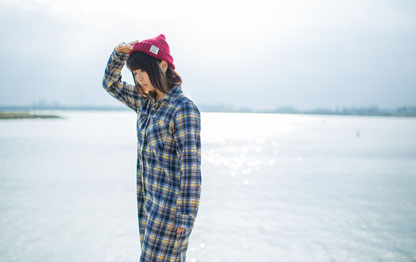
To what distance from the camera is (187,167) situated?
4.41ft

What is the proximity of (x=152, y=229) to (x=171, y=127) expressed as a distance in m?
0.42

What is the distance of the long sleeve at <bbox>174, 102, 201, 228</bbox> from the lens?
1341 mm

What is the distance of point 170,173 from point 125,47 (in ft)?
2.11

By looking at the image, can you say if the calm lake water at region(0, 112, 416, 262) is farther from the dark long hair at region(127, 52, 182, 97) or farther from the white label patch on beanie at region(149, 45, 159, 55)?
the white label patch on beanie at region(149, 45, 159, 55)

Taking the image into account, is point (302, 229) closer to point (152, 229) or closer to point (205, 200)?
point (205, 200)

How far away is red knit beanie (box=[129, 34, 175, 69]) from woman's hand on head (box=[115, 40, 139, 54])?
0.41 feet

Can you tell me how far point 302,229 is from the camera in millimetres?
4184

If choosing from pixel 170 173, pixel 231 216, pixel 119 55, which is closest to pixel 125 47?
pixel 119 55

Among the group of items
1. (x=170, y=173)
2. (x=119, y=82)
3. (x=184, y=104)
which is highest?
(x=119, y=82)

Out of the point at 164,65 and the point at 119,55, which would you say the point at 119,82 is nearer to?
the point at 119,55

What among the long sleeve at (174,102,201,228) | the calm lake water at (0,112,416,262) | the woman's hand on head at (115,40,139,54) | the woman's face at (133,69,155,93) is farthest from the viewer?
the calm lake water at (0,112,416,262)

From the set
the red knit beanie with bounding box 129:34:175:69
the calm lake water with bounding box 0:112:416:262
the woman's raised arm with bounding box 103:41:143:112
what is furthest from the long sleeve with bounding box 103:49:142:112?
the calm lake water with bounding box 0:112:416:262

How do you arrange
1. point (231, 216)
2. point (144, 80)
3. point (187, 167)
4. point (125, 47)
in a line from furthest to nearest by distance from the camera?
point (231, 216) → point (125, 47) → point (144, 80) → point (187, 167)

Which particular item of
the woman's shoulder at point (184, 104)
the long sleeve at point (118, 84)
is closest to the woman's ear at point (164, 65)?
the woman's shoulder at point (184, 104)
